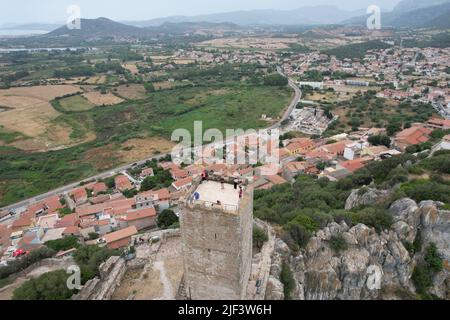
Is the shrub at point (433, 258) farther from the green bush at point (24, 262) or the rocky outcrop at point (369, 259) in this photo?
the green bush at point (24, 262)

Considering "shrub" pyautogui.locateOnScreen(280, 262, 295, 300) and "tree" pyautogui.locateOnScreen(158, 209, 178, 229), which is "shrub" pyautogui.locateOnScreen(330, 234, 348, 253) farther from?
"tree" pyautogui.locateOnScreen(158, 209, 178, 229)

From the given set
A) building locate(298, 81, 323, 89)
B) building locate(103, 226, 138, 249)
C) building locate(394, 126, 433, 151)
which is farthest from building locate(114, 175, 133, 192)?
building locate(298, 81, 323, 89)

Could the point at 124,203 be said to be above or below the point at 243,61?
below

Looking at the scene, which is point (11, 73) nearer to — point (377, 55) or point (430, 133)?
point (430, 133)

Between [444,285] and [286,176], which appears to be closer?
[444,285]

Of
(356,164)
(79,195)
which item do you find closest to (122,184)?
(79,195)

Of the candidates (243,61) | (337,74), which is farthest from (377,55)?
(243,61)

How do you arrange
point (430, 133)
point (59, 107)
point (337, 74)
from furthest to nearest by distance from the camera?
1. point (337, 74)
2. point (59, 107)
3. point (430, 133)
